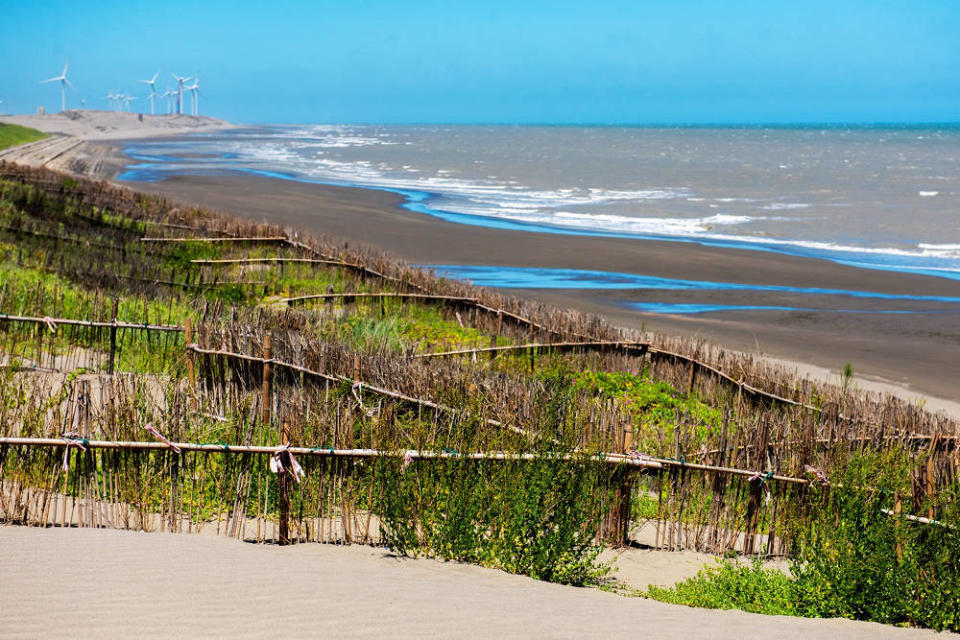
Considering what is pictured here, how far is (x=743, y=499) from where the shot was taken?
7008mm

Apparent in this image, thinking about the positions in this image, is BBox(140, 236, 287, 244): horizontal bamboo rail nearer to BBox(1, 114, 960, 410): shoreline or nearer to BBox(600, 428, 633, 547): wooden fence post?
BBox(1, 114, 960, 410): shoreline

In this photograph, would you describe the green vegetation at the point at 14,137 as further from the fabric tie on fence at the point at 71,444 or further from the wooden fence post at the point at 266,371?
the fabric tie on fence at the point at 71,444

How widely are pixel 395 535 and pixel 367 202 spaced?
30.4 metres

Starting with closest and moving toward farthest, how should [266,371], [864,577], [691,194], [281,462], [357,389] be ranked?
1. [864,577]
2. [281,462]
3. [357,389]
4. [266,371]
5. [691,194]

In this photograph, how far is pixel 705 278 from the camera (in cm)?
2100

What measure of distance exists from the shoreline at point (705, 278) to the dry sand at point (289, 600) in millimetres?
6587

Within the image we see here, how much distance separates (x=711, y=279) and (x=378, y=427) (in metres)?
15.4

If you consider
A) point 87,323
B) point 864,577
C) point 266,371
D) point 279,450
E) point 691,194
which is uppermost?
point 691,194

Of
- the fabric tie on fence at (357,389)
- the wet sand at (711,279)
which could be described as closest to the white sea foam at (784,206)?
the wet sand at (711,279)

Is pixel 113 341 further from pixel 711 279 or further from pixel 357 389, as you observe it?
pixel 711 279

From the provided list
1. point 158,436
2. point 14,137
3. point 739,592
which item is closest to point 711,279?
point 739,592

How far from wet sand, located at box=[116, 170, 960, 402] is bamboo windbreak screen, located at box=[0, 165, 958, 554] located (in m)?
4.28

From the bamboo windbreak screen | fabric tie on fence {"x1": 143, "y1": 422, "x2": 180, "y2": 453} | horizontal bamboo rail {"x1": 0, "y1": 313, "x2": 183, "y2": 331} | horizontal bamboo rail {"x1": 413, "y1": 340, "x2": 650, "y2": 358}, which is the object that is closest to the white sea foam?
the bamboo windbreak screen

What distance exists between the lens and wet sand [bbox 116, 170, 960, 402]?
14.4 m
